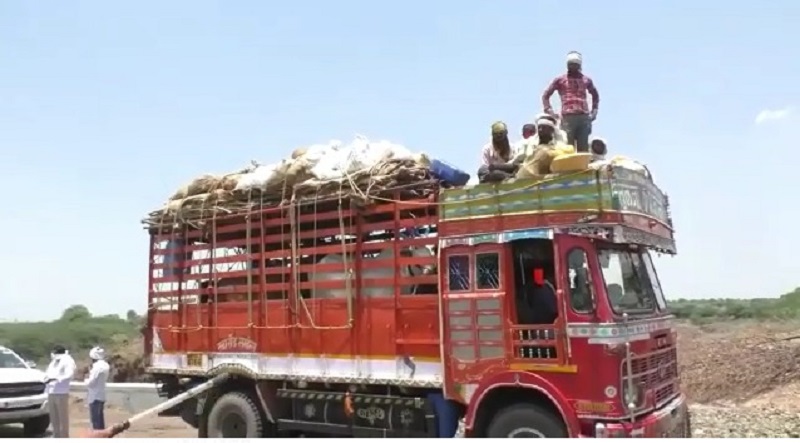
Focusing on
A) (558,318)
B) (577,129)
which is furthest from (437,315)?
(577,129)

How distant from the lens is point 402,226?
8.03 m

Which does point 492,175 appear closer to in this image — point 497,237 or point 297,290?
point 497,237

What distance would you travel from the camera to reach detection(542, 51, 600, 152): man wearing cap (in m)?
8.38

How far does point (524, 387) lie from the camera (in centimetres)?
685

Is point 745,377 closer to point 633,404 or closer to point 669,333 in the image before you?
point 669,333

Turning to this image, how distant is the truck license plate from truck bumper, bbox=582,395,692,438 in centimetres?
517

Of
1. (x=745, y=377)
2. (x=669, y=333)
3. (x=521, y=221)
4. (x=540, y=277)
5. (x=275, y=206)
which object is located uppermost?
(x=275, y=206)

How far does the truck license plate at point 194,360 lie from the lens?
32.4 feet

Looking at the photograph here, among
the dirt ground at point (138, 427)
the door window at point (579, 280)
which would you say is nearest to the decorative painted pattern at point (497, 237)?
the door window at point (579, 280)

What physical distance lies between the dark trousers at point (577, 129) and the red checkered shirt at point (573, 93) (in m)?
0.05

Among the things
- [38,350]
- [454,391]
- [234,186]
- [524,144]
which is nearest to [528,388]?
[454,391]

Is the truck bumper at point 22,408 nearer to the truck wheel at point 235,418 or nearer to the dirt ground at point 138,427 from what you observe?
the dirt ground at point 138,427

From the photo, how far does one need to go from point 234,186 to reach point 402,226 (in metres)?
2.83

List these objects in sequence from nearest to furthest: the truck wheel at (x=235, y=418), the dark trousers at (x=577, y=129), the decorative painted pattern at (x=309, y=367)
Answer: the decorative painted pattern at (x=309, y=367) < the dark trousers at (x=577, y=129) < the truck wheel at (x=235, y=418)
